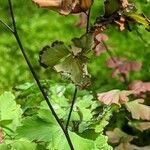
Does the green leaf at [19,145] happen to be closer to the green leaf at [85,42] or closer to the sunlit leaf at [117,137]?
the green leaf at [85,42]

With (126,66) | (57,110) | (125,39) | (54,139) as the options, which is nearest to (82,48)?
(54,139)

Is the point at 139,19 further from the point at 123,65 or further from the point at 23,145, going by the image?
the point at 123,65

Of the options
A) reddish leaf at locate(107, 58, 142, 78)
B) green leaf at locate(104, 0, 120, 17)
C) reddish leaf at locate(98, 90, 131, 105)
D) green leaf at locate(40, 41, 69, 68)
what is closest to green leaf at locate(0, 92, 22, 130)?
reddish leaf at locate(98, 90, 131, 105)

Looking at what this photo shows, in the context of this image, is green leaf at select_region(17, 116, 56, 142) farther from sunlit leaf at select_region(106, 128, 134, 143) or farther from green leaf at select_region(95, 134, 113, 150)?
sunlit leaf at select_region(106, 128, 134, 143)

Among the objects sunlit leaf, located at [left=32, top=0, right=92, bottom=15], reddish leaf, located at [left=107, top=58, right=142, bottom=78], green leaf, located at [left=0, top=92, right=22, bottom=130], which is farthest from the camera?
reddish leaf, located at [left=107, top=58, right=142, bottom=78]

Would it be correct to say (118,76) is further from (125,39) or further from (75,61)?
(75,61)

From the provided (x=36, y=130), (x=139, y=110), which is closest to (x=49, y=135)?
(x=36, y=130)
